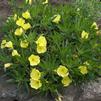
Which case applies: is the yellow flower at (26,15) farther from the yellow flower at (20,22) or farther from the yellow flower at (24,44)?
the yellow flower at (24,44)

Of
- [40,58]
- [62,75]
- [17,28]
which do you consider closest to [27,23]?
[17,28]

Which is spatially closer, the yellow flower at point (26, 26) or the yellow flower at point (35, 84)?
the yellow flower at point (35, 84)

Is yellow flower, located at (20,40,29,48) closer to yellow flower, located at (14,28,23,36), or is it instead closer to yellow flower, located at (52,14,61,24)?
yellow flower, located at (14,28,23,36)

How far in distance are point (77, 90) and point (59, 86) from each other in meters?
0.24

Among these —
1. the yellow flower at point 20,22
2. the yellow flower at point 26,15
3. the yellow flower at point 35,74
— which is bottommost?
the yellow flower at point 35,74

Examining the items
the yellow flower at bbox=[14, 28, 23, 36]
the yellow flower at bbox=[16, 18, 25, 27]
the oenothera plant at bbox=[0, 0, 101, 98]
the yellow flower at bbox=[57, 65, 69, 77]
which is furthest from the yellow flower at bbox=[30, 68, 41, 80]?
the yellow flower at bbox=[16, 18, 25, 27]

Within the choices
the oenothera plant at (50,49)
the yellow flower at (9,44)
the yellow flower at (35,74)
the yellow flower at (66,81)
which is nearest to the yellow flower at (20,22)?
the oenothera plant at (50,49)

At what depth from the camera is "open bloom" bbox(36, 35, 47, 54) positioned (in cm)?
440

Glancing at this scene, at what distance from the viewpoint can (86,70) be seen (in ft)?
14.2

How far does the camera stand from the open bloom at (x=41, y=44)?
14.4 feet

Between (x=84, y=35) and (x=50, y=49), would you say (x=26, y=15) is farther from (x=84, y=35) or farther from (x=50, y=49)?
(x=84, y=35)

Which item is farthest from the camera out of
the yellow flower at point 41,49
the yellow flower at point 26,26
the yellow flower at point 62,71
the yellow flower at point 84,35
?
the yellow flower at point 26,26

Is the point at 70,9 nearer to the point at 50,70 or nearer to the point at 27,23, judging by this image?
the point at 27,23

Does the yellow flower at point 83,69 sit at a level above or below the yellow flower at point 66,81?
above
